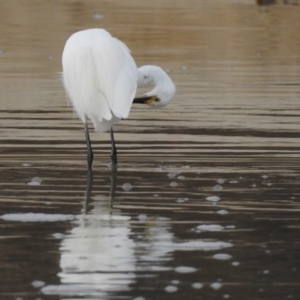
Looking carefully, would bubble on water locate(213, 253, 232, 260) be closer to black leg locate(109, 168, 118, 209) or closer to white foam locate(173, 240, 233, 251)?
white foam locate(173, 240, 233, 251)

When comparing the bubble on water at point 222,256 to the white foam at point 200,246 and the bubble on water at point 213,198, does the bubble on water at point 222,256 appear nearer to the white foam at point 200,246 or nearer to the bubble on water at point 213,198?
the white foam at point 200,246

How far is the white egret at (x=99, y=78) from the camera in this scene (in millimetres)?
11227

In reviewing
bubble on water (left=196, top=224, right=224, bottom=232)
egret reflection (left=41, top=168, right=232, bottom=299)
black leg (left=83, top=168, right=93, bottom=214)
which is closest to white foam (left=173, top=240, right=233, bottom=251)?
egret reflection (left=41, top=168, right=232, bottom=299)

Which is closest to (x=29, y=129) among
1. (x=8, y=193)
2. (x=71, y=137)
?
(x=71, y=137)

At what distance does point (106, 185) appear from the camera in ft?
33.2

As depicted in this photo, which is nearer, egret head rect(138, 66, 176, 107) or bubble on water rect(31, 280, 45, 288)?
bubble on water rect(31, 280, 45, 288)

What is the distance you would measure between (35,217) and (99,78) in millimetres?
3116

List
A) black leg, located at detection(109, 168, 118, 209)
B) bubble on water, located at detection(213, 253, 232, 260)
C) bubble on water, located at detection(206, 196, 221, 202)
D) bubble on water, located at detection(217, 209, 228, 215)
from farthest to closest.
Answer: black leg, located at detection(109, 168, 118, 209) → bubble on water, located at detection(206, 196, 221, 202) → bubble on water, located at detection(217, 209, 228, 215) → bubble on water, located at detection(213, 253, 232, 260)

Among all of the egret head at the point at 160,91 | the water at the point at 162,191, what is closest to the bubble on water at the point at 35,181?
the water at the point at 162,191

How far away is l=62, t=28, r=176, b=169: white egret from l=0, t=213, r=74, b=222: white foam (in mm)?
2566

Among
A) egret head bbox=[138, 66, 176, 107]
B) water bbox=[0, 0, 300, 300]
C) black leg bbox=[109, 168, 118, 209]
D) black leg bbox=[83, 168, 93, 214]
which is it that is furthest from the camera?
egret head bbox=[138, 66, 176, 107]

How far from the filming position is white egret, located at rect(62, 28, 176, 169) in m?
11.2

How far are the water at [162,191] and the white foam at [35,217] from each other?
0.01 metres

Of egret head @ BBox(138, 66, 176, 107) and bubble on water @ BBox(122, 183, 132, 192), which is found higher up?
egret head @ BBox(138, 66, 176, 107)
